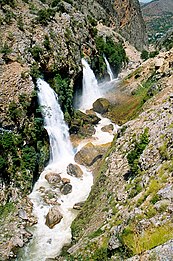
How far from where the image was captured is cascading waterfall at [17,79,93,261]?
70.1ft

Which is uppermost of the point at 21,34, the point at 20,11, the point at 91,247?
the point at 20,11

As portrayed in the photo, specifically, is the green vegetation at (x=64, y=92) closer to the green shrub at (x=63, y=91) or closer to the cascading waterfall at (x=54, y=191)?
the green shrub at (x=63, y=91)

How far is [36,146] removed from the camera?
29.5m

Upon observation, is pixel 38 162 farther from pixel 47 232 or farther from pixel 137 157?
pixel 137 157

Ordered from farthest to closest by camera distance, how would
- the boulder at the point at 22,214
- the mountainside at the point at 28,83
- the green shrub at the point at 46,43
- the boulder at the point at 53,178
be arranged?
1. the green shrub at the point at 46,43
2. the boulder at the point at 53,178
3. the mountainside at the point at 28,83
4. the boulder at the point at 22,214

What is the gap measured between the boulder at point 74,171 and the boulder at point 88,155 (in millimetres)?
1302

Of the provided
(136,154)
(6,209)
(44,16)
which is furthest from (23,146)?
(44,16)

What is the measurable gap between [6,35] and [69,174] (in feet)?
49.3

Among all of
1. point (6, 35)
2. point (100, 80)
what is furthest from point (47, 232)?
point (100, 80)

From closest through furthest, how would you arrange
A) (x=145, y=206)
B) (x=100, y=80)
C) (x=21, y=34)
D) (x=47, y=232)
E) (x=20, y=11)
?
(x=145, y=206)
(x=47, y=232)
(x=21, y=34)
(x=20, y=11)
(x=100, y=80)

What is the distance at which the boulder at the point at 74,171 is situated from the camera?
96.0 feet

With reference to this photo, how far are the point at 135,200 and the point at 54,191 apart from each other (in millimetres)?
11752

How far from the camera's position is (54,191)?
27000 millimetres

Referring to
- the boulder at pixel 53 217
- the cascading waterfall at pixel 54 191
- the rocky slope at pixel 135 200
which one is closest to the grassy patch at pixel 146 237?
the rocky slope at pixel 135 200
